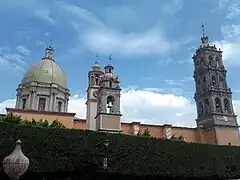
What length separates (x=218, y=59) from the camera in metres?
40.7

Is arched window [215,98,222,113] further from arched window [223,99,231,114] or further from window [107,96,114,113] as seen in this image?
window [107,96,114,113]

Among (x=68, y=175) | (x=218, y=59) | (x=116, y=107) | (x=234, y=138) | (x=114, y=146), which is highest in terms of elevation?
(x=218, y=59)

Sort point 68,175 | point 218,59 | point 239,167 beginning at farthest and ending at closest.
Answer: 1. point 218,59
2. point 239,167
3. point 68,175

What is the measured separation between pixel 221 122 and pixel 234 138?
9.97 ft

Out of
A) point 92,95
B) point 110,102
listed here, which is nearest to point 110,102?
point 110,102

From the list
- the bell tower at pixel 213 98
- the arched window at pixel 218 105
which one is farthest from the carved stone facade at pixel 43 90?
the arched window at pixel 218 105

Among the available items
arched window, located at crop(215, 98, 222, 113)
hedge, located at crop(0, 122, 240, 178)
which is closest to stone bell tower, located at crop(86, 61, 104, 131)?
hedge, located at crop(0, 122, 240, 178)

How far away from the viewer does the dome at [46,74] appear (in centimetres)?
4203

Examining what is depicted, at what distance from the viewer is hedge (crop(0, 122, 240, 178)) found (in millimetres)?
17281

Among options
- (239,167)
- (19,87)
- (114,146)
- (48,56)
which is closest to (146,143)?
(114,146)

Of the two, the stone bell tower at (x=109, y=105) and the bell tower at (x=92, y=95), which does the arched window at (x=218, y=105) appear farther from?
the bell tower at (x=92, y=95)

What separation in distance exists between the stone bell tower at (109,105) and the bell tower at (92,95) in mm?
5148

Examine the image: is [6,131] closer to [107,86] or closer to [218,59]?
[107,86]

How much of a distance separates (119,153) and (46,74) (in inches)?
1064
